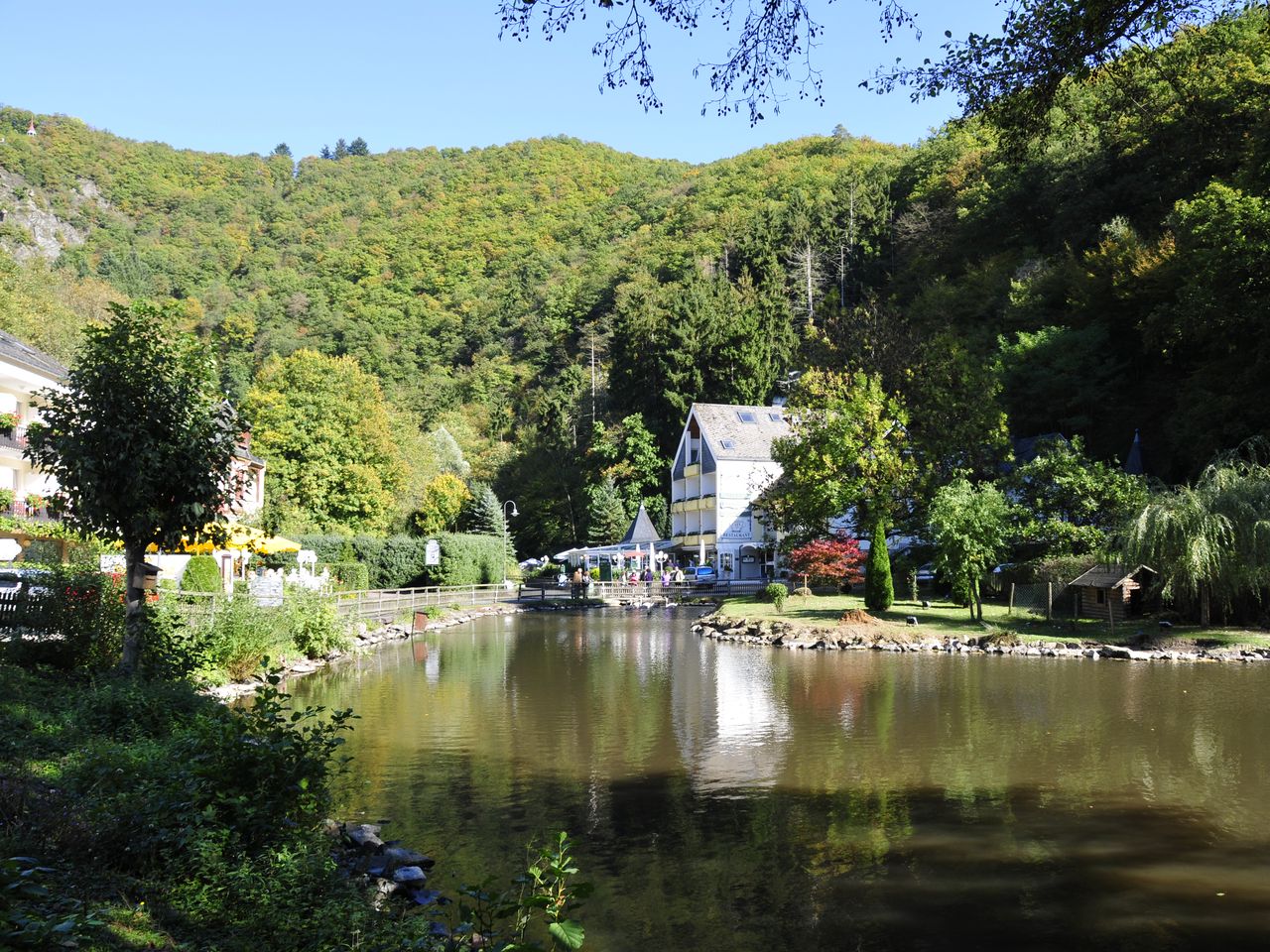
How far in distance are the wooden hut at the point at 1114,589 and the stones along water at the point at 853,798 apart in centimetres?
683

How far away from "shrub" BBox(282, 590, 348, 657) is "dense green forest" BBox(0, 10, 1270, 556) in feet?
33.2

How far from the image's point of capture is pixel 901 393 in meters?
43.5

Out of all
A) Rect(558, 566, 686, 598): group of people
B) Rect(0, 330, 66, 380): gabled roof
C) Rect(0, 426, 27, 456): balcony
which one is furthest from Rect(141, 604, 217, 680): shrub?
Rect(558, 566, 686, 598): group of people

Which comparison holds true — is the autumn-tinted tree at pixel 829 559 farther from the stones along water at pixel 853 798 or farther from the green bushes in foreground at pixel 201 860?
the green bushes in foreground at pixel 201 860

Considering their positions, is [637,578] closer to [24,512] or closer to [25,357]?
[24,512]

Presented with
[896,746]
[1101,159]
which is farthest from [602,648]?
[1101,159]

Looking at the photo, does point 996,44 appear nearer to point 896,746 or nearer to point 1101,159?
point 896,746

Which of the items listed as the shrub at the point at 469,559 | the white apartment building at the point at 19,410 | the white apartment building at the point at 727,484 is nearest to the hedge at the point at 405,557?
the shrub at the point at 469,559

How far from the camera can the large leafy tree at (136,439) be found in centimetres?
1397

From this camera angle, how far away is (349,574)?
4300cm

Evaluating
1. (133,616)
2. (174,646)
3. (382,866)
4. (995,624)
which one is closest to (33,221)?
(174,646)

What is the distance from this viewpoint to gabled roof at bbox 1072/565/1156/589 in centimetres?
2808

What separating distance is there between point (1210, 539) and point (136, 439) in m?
24.9

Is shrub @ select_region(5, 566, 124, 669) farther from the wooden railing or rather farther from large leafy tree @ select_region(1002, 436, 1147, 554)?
large leafy tree @ select_region(1002, 436, 1147, 554)
